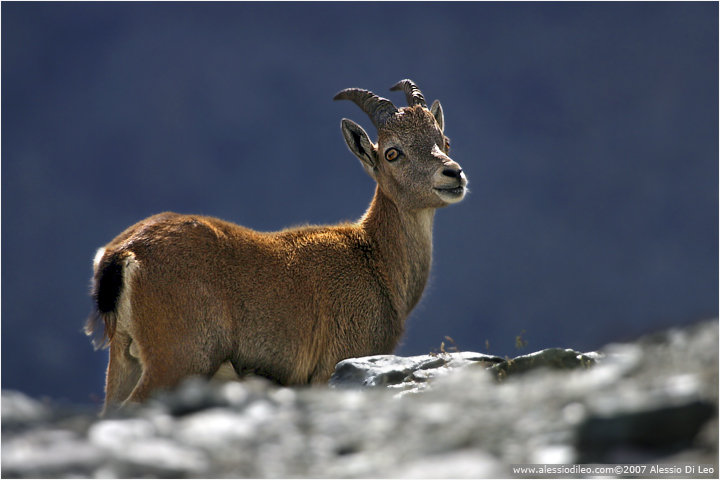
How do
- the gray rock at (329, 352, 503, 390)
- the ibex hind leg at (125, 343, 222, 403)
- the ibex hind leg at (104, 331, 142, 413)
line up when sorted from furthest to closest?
1. the ibex hind leg at (104, 331, 142, 413)
2. the gray rock at (329, 352, 503, 390)
3. the ibex hind leg at (125, 343, 222, 403)

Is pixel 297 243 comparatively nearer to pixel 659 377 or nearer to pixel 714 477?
pixel 659 377

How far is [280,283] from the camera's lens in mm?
7539

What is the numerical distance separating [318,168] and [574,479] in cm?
5060

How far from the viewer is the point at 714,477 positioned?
122 inches

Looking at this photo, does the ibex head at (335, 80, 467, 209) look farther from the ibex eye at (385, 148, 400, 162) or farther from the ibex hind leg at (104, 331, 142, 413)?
the ibex hind leg at (104, 331, 142, 413)

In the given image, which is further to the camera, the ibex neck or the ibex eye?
the ibex eye

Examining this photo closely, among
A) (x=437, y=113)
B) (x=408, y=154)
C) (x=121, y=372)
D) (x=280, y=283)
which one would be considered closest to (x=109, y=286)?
(x=121, y=372)

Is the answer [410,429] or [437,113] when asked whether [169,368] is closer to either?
[410,429]

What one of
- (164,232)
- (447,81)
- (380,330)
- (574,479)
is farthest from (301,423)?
(447,81)

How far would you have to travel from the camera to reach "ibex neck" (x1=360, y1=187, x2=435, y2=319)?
867 cm

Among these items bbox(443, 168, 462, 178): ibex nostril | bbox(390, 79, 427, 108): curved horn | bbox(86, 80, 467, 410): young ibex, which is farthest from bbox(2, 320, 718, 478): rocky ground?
bbox(390, 79, 427, 108): curved horn

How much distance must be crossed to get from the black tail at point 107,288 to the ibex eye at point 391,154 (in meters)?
3.44

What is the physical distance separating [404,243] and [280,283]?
6.00 feet

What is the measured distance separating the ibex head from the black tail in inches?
132
